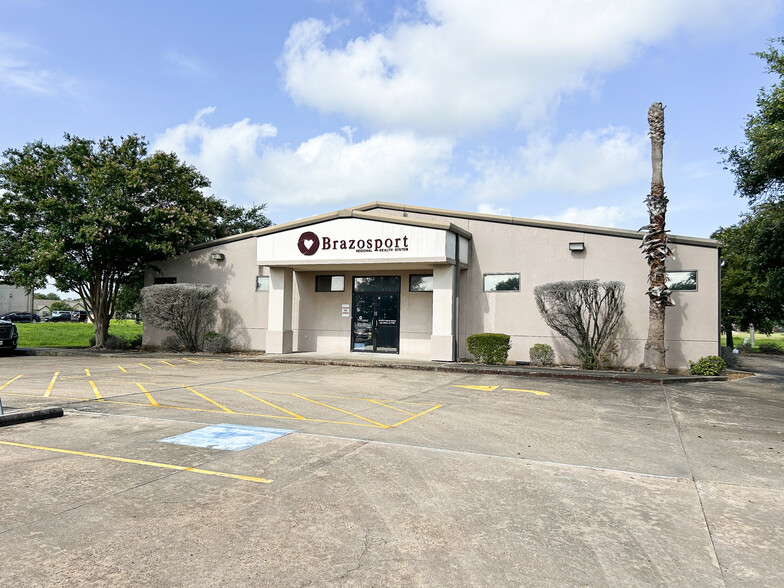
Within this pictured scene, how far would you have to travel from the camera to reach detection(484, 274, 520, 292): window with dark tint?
18.0 meters

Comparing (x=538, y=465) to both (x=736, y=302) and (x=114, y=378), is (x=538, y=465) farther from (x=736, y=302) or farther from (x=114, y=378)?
(x=736, y=302)

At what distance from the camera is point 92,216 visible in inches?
770

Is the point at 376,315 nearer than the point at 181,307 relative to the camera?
Yes

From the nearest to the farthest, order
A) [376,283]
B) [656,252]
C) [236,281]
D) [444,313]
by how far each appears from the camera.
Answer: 1. [656,252]
2. [444,313]
3. [376,283]
4. [236,281]

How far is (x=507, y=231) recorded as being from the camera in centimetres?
1822

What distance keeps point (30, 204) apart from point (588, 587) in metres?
23.7

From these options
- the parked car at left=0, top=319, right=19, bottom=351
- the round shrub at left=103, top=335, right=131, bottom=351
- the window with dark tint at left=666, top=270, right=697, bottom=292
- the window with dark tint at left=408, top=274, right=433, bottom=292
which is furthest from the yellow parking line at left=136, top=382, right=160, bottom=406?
the window with dark tint at left=666, top=270, right=697, bottom=292

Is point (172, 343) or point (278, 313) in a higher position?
point (278, 313)

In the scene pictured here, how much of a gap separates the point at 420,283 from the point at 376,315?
7.01ft

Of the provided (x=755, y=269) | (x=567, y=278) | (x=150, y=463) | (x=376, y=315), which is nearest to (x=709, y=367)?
(x=567, y=278)

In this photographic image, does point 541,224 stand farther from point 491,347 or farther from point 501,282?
point 491,347

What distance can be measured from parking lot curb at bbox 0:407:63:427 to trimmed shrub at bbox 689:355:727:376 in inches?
608

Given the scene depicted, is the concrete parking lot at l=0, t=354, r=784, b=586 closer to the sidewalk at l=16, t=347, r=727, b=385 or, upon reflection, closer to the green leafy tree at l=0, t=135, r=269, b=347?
the sidewalk at l=16, t=347, r=727, b=385

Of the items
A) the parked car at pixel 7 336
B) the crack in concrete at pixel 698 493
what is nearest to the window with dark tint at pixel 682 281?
the crack in concrete at pixel 698 493
